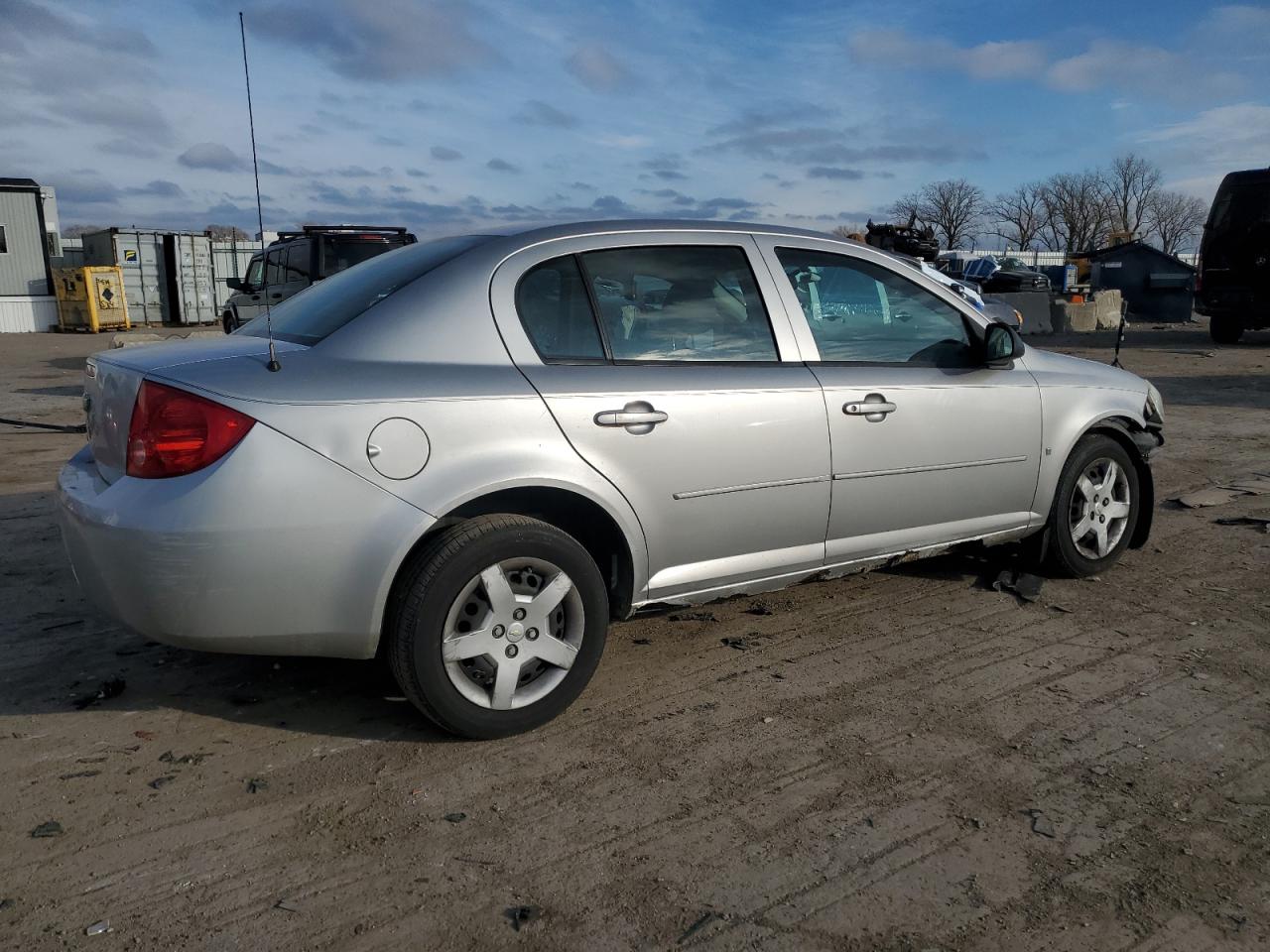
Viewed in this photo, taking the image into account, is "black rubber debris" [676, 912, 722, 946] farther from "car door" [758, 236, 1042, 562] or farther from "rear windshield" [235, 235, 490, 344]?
"rear windshield" [235, 235, 490, 344]

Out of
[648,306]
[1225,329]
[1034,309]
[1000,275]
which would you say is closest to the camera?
[648,306]

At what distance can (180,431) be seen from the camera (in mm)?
2896

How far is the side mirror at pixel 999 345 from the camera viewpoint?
4355mm

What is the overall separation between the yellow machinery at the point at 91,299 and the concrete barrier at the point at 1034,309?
24894mm

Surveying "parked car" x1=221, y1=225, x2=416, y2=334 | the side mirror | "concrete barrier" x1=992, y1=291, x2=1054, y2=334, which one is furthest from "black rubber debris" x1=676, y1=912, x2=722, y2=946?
"concrete barrier" x1=992, y1=291, x2=1054, y2=334

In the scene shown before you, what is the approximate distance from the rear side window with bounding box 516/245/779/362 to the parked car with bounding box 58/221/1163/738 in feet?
0.04

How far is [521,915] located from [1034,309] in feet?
80.6

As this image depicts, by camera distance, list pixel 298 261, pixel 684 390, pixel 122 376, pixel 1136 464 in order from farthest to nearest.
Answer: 1. pixel 298 261
2. pixel 1136 464
3. pixel 684 390
4. pixel 122 376

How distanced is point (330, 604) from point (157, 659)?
1422mm

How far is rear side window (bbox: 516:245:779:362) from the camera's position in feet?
11.4

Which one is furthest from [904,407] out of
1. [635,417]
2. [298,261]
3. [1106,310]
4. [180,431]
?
[1106,310]

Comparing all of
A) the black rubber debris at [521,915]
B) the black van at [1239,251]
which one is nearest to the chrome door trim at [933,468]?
the black rubber debris at [521,915]

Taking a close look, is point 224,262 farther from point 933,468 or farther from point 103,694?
point 933,468

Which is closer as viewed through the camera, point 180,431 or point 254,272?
point 180,431
